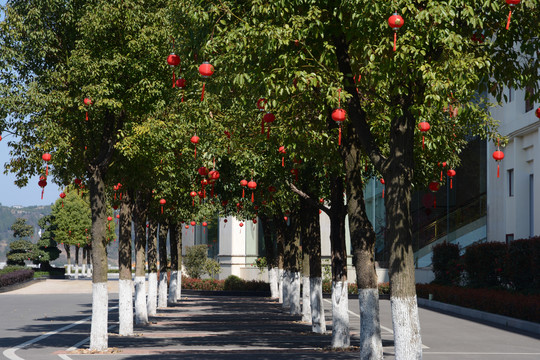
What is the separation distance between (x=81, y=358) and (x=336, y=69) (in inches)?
375

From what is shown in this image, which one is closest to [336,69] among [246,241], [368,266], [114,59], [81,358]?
[368,266]

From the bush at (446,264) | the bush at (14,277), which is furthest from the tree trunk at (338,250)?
the bush at (14,277)

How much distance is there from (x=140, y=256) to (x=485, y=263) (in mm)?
17424

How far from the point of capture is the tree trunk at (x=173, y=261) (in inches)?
1649

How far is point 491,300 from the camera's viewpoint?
3316 cm

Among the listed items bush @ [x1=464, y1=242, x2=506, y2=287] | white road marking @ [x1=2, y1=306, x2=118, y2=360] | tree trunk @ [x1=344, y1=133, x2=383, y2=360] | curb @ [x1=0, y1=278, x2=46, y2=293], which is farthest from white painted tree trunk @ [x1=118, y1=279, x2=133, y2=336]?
curb @ [x1=0, y1=278, x2=46, y2=293]

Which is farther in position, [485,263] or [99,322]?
[485,263]

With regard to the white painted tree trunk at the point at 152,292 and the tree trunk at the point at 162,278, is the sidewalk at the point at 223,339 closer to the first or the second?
the white painted tree trunk at the point at 152,292

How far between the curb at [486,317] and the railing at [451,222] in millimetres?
5574

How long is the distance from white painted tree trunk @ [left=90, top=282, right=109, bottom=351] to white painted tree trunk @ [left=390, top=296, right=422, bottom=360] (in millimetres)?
9801

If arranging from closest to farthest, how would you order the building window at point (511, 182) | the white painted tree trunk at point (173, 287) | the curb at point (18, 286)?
the building window at point (511, 182) → the white painted tree trunk at point (173, 287) → the curb at point (18, 286)

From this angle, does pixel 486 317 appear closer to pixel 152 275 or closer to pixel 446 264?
pixel 446 264

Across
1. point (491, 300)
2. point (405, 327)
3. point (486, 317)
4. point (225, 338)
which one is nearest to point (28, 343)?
point (225, 338)

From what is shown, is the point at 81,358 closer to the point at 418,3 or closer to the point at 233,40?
the point at 233,40
